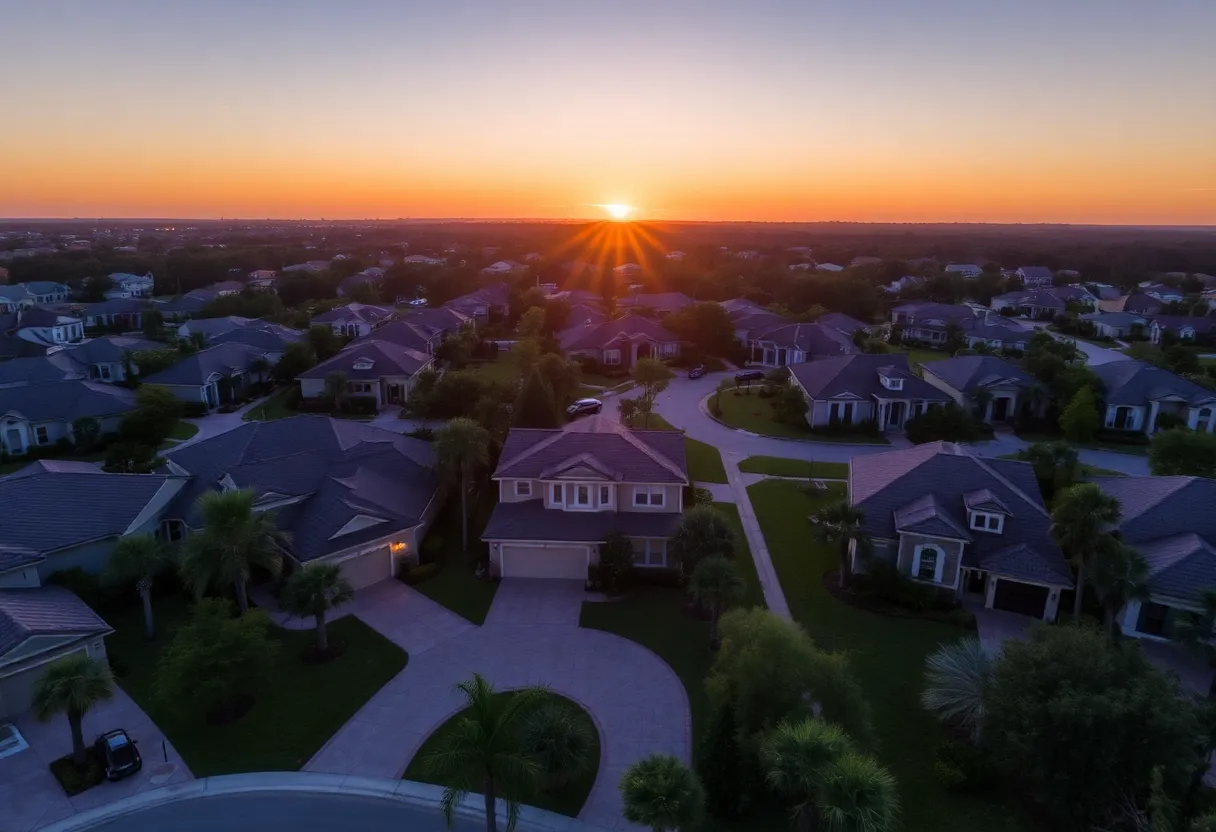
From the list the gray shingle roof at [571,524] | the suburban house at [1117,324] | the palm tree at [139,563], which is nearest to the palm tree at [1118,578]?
the gray shingle roof at [571,524]

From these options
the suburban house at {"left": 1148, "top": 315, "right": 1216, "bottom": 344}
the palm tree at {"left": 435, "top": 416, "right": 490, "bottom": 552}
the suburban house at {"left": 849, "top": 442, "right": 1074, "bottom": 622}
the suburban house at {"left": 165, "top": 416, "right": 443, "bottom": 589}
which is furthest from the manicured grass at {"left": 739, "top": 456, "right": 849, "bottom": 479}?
the suburban house at {"left": 1148, "top": 315, "right": 1216, "bottom": 344}

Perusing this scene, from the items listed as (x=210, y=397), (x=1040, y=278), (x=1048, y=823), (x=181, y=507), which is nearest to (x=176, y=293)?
(x=210, y=397)

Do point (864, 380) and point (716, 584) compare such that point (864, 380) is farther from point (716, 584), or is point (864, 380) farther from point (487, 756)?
point (487, 756)

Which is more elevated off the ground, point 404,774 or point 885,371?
point 885,371

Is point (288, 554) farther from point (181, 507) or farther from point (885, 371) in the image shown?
point (885, 371)

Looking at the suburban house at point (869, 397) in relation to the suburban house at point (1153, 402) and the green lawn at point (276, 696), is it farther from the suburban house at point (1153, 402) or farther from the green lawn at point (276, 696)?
the green lawn at point (276, 696)
